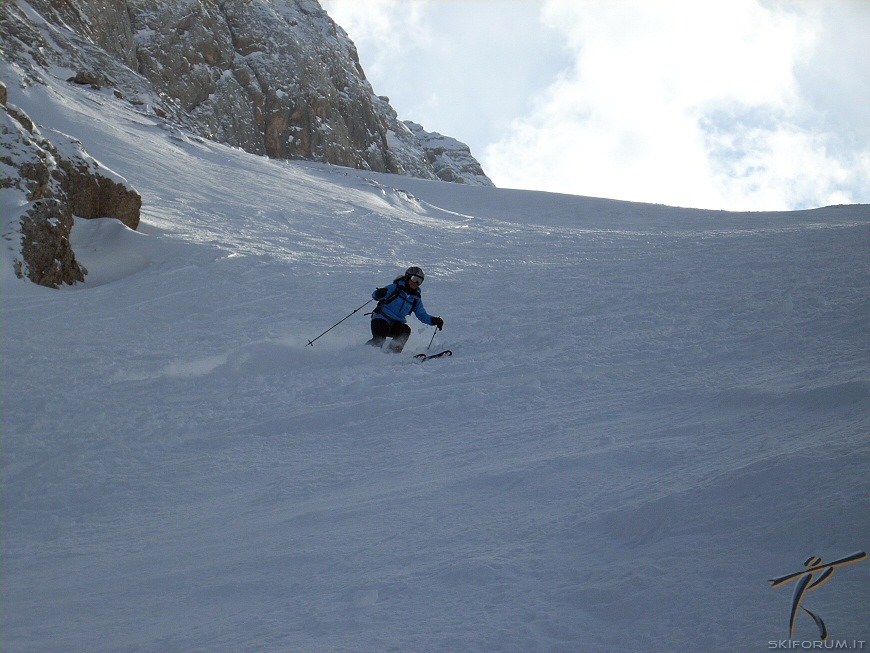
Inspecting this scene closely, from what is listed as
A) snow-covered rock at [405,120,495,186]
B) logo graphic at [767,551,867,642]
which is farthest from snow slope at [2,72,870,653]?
snow-covered rock at [405,120,495,186]

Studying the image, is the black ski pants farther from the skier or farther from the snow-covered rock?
the snow-covered rock

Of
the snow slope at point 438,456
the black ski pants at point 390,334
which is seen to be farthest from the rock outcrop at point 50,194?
the black ski pants at point 390,334

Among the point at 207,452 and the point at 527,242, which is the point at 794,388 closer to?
the point at 207,452

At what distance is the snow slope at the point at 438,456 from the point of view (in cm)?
276

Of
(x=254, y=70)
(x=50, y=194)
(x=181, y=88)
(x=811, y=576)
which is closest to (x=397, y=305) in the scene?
(x=811, y=576)

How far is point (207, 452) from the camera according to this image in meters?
5.18

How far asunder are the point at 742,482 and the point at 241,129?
186 feet

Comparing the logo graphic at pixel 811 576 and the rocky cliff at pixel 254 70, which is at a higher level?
the rocky cliff at pixel 254 70

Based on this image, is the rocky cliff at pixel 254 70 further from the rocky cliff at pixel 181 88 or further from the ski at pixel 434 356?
the ski at pixel 434 356

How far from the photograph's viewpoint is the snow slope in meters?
2.76

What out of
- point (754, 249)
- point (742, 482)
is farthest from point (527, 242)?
point (742, 482)

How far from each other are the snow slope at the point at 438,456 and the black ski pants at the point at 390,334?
35cm

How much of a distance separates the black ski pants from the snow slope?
0.35 metres

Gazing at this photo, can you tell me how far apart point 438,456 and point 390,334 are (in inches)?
144
